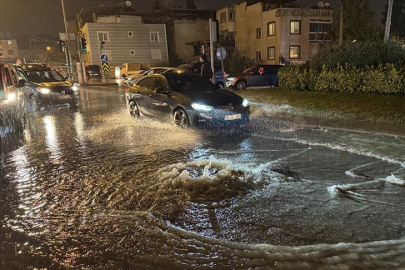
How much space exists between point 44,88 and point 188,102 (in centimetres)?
845

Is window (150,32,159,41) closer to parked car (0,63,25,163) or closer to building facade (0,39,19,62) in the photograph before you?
parked car (0,63,25,163)

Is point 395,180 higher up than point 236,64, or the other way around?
point 236,64

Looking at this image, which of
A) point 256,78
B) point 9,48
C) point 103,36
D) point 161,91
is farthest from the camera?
point 9,48

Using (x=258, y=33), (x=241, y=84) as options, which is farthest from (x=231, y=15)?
(x=241, y=84)

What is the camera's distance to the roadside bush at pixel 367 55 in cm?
1115

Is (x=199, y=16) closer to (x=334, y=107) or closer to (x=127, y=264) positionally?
(x=334, y=107)

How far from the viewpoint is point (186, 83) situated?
9.16 m

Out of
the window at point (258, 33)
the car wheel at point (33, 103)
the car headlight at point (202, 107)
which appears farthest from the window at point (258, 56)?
the car headlight at point (202, 107)

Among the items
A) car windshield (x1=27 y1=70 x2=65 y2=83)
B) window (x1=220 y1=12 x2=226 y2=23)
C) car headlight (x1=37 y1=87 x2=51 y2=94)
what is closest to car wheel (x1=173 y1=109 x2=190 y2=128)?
car headlight (x1=37 y1=87 x2=51 y2=94)

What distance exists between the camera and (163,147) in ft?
22.8

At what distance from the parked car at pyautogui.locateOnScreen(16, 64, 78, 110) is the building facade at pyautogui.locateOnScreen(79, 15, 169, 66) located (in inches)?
1112

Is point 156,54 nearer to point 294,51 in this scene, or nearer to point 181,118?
point 294,51

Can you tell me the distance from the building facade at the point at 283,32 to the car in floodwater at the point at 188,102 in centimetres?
2380

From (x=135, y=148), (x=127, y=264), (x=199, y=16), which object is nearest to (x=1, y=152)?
(x=135, y=148)
